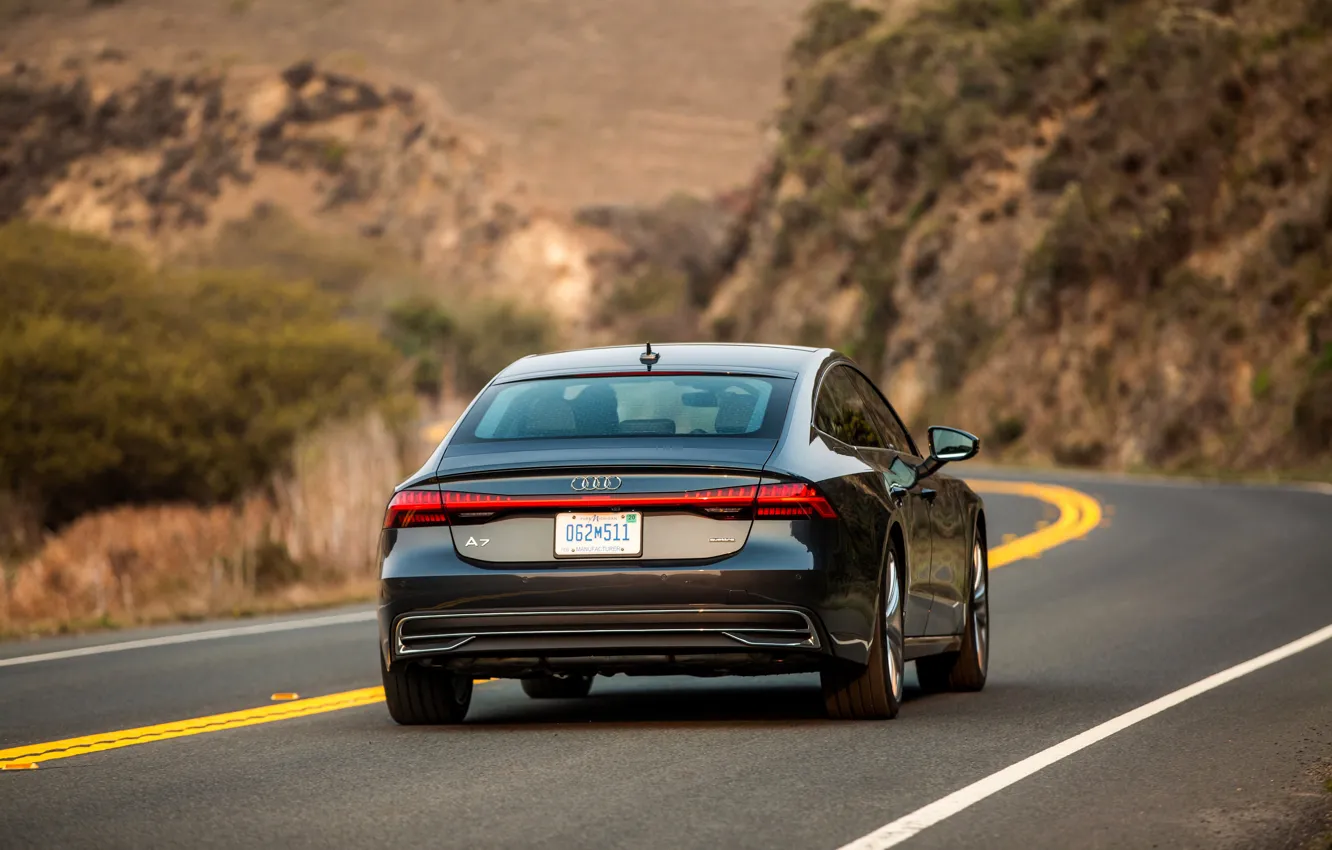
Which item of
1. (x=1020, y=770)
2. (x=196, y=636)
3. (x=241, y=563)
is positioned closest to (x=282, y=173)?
(x=241, y=563)

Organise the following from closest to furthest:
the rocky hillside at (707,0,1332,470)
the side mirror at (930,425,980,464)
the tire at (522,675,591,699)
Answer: the side mirror at (930,425,980,464) → the tire at (522,675,591,699) → the rocky hillside at (707,0,1332,470)

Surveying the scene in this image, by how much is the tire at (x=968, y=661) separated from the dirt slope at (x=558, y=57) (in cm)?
11498

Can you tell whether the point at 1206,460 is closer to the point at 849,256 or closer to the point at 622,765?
the point at 849,256

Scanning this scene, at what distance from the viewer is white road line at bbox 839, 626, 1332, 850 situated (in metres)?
6.49

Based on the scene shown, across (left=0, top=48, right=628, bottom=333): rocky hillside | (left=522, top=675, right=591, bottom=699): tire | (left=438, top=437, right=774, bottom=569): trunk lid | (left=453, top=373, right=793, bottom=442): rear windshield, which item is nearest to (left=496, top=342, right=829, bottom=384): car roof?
(left=453, top=373, right=793, bottom=442): rear windshield

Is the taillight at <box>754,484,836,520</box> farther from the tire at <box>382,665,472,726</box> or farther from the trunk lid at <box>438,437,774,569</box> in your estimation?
the tire at <box>382,665,472,726</box>

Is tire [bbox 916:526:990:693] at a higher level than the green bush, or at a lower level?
higher

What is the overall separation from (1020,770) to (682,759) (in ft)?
4.18

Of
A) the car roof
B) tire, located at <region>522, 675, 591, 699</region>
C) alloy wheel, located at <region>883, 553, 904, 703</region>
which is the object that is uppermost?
the car roof

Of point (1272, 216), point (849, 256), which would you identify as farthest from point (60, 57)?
point (1272, 216)

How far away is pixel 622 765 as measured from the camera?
7988 mm

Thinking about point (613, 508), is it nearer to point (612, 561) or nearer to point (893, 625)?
point (612, 561)

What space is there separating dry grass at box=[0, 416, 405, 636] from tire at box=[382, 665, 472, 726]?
7899mm

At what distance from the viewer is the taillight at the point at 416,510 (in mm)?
8750
